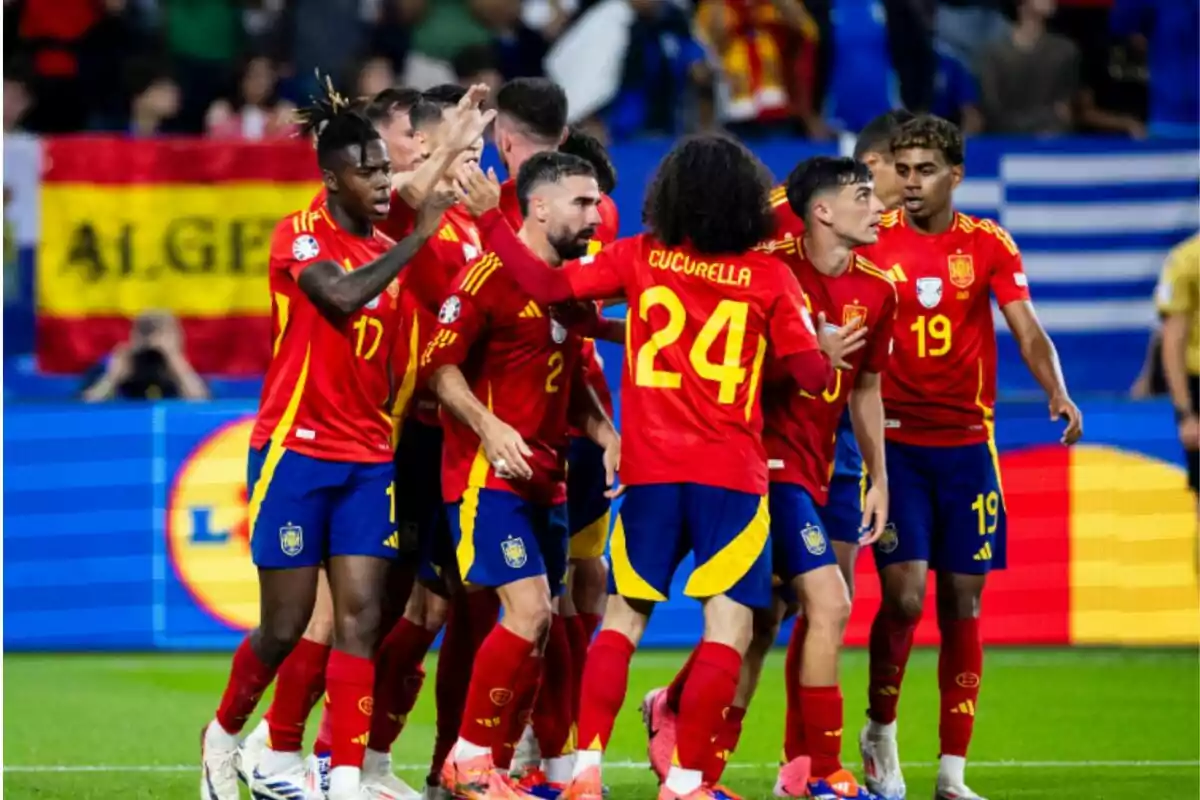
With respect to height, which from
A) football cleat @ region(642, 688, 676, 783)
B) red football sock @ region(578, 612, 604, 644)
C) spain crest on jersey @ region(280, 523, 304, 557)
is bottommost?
football cleat @ region(642, 688, 676, 783)

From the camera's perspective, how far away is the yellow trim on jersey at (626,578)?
658 cm

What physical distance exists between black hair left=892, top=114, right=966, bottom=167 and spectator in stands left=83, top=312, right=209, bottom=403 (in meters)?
5.88

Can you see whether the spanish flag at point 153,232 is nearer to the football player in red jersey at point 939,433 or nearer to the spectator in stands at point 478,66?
the spectator in stands at point 478,66

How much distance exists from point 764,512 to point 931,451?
1331 millimetres

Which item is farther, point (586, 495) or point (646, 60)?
point (646, 60)

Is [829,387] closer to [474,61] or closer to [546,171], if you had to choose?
[546,171]

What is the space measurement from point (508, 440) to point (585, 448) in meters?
1.07

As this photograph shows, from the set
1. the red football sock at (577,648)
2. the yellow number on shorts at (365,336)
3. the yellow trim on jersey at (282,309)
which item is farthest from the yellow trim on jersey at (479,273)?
the red football sock at (577,648)

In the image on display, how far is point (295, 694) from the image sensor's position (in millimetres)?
6957

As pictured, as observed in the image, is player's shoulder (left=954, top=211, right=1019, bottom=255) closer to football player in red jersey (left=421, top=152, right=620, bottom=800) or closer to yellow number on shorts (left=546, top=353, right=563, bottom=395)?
football player in red jersey (left=421, top=152, right=620, bottom=800)

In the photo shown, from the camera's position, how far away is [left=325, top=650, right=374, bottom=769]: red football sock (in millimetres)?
6602

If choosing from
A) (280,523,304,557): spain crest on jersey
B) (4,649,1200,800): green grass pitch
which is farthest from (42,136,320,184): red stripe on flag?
(280,523,304,557): spain crest on jersey

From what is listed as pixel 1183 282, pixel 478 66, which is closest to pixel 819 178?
pixel 1183 282

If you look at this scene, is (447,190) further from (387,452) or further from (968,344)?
(968,344)
